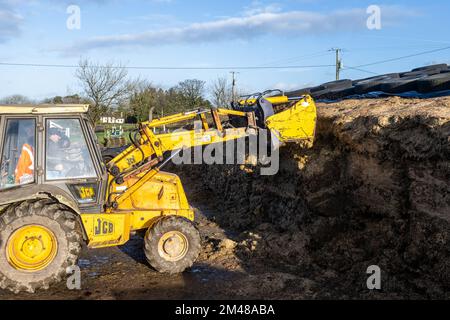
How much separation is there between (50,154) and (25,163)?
0.34 m

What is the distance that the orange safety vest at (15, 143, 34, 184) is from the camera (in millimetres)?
6074

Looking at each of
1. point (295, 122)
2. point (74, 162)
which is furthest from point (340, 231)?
point (74, 162)

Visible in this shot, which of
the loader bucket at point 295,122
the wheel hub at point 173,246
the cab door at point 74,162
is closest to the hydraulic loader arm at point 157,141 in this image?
the cab door at point 74,162

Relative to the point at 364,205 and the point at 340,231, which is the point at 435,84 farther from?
the point at 340,231

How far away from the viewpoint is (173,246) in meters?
6.85

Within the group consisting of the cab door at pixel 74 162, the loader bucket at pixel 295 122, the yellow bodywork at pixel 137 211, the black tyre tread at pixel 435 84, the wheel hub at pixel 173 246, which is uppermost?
the black tyre tread at pixel 435 84

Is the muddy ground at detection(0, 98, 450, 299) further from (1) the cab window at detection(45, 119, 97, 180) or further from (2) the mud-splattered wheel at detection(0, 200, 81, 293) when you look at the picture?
(1) the cab window at detection(45, 119, 97, 180)

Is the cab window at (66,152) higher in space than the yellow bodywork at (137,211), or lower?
higher

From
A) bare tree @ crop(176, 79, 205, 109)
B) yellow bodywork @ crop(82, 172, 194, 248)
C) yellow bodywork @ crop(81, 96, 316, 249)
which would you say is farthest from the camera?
bare tree @ crop(176, 79, 205, 109)

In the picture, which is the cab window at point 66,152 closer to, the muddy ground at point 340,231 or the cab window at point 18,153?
the cab window at point 18,153

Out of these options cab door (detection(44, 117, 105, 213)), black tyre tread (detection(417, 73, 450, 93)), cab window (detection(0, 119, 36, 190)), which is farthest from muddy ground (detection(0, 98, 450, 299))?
cab window (detection(0, 119, 36, 190))

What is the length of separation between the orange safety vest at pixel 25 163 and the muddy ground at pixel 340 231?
5.19ft

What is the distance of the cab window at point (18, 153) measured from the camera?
19.9ft
